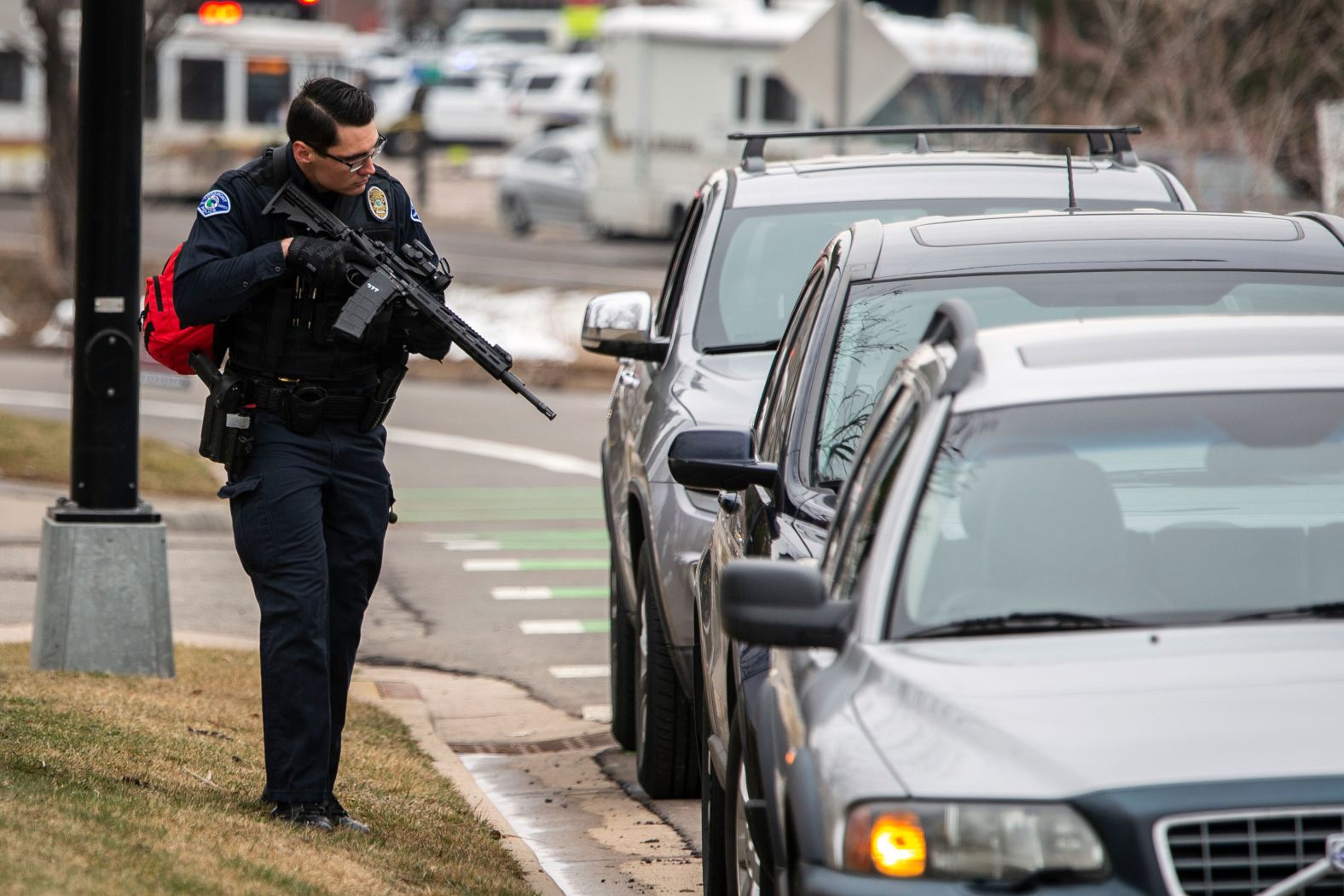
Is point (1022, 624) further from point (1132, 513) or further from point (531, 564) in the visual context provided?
point (531, 564)

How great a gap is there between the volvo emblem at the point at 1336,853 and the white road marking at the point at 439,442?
1334 cm

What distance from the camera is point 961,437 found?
13.6ft

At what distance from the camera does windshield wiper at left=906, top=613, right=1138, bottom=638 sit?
388 cm

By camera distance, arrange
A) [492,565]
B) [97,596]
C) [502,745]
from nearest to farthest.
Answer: [97,596], [502,745], [492,565]

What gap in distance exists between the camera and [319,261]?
19.0ft

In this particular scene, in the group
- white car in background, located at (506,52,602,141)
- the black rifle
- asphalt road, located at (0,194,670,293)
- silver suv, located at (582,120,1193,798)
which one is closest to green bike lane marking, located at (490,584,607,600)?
silver suv, located at (582,120,1193,798)

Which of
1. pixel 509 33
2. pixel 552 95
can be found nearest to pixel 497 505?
pixel 552 95

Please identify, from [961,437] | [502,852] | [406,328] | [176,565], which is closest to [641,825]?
[502,852]

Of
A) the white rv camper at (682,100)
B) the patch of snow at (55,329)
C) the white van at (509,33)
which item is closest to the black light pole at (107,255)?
the patch of snow at (55,329)

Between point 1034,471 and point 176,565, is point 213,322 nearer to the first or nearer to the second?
point 1034,471

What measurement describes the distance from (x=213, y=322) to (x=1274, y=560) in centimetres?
302

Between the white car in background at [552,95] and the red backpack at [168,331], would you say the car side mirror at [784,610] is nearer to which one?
the red backpack at [168,331]

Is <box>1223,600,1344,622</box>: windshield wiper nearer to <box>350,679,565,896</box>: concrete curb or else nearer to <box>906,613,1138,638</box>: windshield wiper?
<box>906,613,1138,638</box>: windshield wiper

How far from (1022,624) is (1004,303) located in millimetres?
1763
